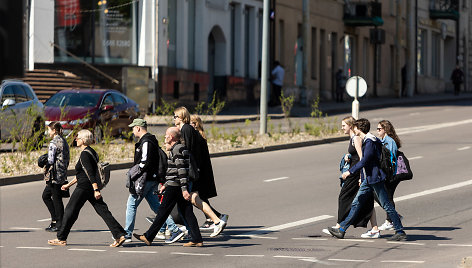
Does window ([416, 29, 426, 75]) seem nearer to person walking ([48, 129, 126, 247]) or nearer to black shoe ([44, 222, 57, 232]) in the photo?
black shoe ([44, 222, 57, 232])

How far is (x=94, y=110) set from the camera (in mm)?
24703

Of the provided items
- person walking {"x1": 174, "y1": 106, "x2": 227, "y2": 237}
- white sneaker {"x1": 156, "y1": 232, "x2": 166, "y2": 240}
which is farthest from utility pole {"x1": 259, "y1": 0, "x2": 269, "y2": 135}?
person walking {"x1": 174, "y1": 106, "x2": 227, "y2": 237}

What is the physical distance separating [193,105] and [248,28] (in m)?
8.31

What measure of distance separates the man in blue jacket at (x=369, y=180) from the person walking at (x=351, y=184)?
0.08 m

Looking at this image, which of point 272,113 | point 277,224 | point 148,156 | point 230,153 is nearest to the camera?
point 148,156

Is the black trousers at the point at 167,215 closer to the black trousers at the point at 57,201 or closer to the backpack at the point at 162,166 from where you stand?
the backpack at the point at 162,166

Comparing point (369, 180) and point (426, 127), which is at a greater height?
point (426, 127)

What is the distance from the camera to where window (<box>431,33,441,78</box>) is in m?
72.9

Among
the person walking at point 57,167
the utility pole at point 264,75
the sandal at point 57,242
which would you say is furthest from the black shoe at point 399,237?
the utility pole at point 264,75

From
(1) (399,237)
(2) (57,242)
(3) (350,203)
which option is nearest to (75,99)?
(2) (57,242)

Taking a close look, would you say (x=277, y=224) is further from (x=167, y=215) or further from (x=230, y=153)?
(x=230, y=153)

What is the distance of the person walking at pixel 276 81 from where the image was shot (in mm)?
43531

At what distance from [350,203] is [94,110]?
47.3 feet

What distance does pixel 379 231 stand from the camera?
11328 millimetres
